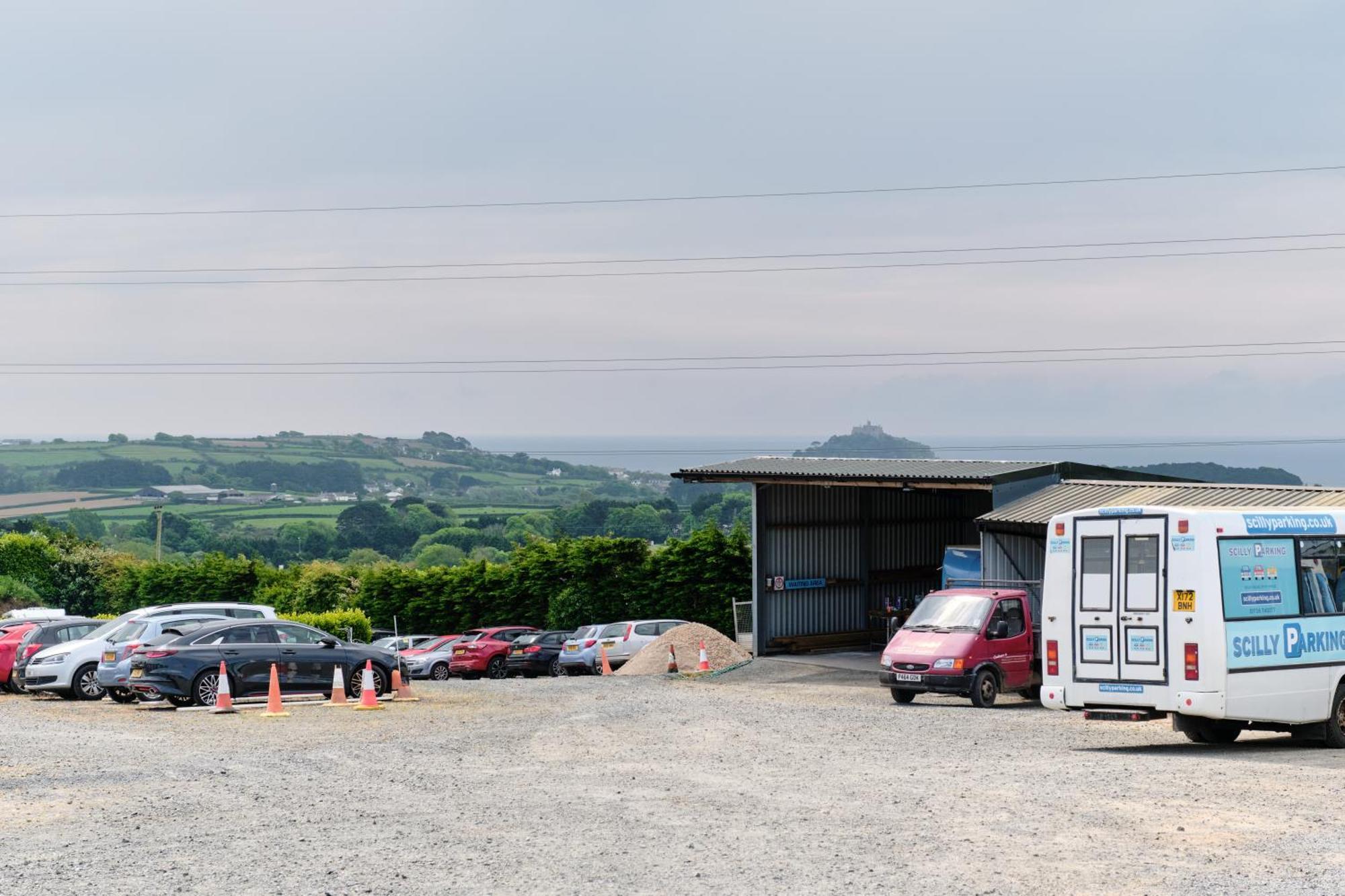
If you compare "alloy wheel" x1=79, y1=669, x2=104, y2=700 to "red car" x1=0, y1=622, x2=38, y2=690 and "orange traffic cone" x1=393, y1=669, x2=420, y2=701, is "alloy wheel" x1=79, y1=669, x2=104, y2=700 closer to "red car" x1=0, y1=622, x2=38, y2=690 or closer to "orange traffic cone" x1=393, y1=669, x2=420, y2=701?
"red car" x1=0, y1=622, x2=38, y2=690

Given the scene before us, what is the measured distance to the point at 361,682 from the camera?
24.6 metres

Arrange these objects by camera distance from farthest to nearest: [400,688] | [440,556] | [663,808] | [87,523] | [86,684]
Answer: [87,523], [440,556], [86,684], [400,688], [663,808]

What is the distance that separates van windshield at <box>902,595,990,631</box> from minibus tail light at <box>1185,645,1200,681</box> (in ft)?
25.0

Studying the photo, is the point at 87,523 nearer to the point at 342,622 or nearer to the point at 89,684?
the point at 342,622

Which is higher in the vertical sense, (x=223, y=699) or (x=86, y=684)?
(x=223, y=699)

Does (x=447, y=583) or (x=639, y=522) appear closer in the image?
(x=447, y=583)

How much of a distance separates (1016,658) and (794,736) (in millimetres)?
7049

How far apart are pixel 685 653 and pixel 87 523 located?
10136 centimetres

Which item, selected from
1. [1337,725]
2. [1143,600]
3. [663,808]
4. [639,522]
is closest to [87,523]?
[639,522]

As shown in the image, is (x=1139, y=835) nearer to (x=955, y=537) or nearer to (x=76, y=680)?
(x=76, y=680)

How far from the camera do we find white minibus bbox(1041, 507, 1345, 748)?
1633 cm

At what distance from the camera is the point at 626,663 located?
3466 cm

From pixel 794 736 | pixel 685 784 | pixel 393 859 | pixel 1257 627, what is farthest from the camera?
pixel 794 736

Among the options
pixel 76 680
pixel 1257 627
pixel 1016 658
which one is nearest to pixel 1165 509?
pixel 1257 627
